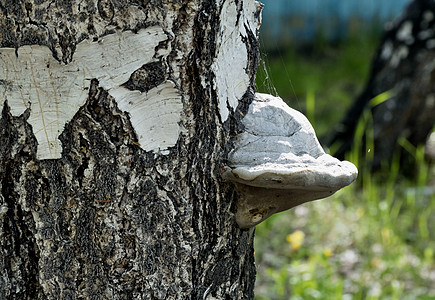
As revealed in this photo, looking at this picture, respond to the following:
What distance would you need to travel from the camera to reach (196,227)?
130cm

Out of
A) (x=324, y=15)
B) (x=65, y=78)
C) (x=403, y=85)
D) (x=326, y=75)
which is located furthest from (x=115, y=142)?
(x=324, y=15)

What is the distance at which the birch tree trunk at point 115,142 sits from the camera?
1.14 m

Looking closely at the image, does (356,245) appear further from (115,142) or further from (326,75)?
(326,75)

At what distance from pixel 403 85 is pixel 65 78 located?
341cm

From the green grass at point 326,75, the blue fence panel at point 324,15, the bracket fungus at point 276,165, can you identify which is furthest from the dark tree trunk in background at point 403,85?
the blue fence panel at point 324,15

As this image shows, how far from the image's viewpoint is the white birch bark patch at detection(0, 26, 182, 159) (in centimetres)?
114

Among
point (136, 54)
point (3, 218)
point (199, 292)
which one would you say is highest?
point (136, 54)

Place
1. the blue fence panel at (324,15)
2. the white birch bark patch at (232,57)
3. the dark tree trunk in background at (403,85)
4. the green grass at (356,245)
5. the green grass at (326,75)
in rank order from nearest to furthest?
the white birch bark patch at (232,57)
the green grass at (356,245)
the dark tree trunk in background at (403,85)
the green grass at (326,75)
the blue fence panel at (324,15)

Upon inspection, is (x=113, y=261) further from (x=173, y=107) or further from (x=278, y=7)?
(x=278, y=7)

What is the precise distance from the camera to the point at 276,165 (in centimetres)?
121

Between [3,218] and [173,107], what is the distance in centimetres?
46

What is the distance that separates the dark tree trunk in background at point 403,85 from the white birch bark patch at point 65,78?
10.5 ft

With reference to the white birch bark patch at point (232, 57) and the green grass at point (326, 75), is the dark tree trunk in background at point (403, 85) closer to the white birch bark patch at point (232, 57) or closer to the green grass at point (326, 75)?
the green grass at point (326, 75)

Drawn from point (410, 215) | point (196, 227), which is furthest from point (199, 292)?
point (410, 215)
